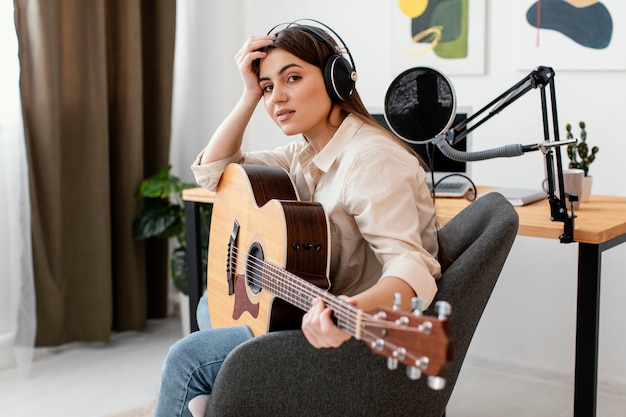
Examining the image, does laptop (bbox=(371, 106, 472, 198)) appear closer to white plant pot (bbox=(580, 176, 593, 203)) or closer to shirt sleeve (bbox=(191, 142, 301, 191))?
white plant pot (bbox=(580, 176, 593, 203))

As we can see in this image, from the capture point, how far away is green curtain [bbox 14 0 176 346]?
2.88 meters

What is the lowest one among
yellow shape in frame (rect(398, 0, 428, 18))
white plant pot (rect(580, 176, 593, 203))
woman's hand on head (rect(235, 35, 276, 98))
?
white plant pot (rect(580, 176, 593, 203))

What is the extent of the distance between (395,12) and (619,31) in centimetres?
84

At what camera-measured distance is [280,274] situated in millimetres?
1413

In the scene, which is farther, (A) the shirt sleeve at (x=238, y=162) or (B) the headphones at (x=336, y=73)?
(A) the shirt sleeve at (x=238, y=162)

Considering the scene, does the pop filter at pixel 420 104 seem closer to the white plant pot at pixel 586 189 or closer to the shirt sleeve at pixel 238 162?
the shirt sleeve at pixel 238 162

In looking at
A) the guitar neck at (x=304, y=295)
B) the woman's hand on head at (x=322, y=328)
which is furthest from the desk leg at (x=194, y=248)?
the woman's hand on head at (x=322, y=328)

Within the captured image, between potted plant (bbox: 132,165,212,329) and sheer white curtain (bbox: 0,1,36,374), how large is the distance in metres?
0.46

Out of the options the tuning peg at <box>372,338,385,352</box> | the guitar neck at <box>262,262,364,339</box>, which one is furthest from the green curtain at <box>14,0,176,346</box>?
the tuning peg at <box>372,338,385,352</box>

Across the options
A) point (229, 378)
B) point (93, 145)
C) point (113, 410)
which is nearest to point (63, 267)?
point (93, 145)

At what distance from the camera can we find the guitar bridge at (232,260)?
1737mm

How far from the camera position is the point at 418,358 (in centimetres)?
100

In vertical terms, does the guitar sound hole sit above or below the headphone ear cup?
below

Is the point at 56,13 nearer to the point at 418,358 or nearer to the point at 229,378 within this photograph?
the point at 229,378
